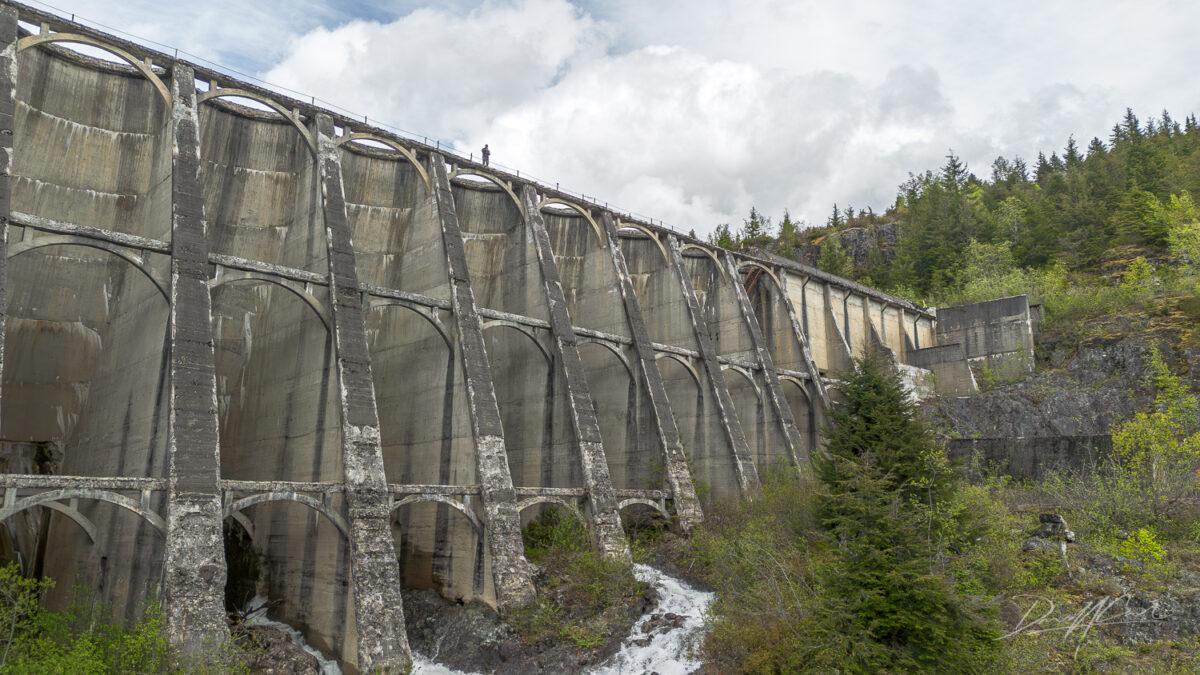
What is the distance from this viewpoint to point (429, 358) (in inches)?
963

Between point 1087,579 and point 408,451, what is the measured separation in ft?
59.1

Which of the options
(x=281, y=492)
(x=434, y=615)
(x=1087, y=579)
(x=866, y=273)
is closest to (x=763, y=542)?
(x=1087, y=579)

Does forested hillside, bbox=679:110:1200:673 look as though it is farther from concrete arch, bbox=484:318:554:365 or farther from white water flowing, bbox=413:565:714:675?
concrete arch, bbox=484:318:554:365

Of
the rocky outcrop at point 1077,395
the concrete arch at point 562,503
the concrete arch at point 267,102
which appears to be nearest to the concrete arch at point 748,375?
the rocky outcrop at point 1077,395

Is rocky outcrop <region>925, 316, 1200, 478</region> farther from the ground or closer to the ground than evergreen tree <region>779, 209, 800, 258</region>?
closer to the ground

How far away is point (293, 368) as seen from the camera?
21828 millimetres

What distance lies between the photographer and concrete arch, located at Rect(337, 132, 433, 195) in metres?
25.2

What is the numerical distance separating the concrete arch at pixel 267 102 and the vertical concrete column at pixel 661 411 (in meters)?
12.7

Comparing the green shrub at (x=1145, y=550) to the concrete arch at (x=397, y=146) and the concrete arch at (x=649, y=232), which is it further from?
the concrete arch at (x=397, y=146)

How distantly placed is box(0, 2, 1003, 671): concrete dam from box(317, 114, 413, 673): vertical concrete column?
53 mm

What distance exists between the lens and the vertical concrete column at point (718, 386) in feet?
98.8

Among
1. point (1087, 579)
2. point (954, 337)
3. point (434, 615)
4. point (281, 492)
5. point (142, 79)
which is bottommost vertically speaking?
point (434, 615)

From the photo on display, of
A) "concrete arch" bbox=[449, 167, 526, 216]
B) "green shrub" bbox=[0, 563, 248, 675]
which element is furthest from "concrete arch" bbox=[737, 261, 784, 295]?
"green shrub" bbox=[0, 563, 248, 675]

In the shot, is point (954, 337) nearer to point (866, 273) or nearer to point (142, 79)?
point (866, 273)
